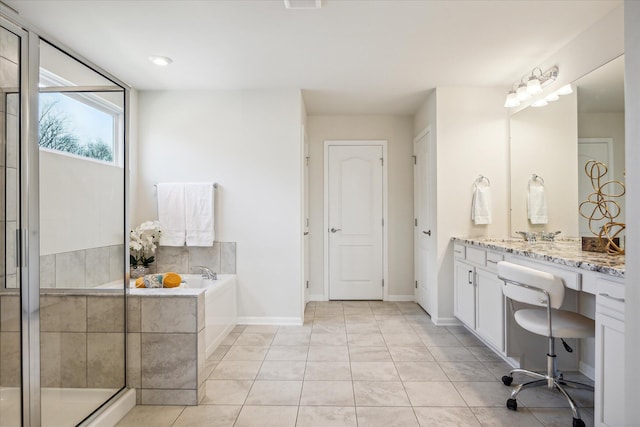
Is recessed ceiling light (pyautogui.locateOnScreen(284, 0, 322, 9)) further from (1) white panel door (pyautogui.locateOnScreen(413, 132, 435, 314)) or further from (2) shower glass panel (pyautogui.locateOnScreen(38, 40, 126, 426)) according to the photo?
(1) white panel door (pyautogui.locateOnScreen(413, 132, 435, 314))

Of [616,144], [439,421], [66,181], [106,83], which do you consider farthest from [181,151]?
[616,144]

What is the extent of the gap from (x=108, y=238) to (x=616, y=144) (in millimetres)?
3103

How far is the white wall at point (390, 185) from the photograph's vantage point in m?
4.36

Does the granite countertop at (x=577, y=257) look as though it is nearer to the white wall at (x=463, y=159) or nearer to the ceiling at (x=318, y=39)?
the white wall at (x=463, y=159)

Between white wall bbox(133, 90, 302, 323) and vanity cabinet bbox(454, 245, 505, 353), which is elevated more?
white wall bbox(133, 90, 302, 323)

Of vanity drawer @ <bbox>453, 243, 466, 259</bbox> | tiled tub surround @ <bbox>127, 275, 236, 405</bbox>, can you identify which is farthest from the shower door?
vanity drawer @ <bbox>453, 243, 466, 259</bbox>

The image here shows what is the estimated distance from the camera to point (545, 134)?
9.37ft

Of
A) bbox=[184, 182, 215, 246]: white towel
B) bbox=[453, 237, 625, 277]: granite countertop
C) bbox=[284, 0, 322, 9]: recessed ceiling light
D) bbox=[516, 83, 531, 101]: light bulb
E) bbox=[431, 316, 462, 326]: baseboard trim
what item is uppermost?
bbox=[284, 0, 322, 9]: recessed ceiling light

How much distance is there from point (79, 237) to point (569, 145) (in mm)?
3314

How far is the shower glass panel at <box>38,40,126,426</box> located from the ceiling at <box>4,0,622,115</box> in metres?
0.68

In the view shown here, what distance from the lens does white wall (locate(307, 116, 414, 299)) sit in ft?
14.3

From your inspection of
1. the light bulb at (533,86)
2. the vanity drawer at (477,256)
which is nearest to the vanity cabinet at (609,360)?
the vanity drawer at (477,256)

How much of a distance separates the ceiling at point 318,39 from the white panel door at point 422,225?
85 centimetres

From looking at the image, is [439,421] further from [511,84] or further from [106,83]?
[511,84]
